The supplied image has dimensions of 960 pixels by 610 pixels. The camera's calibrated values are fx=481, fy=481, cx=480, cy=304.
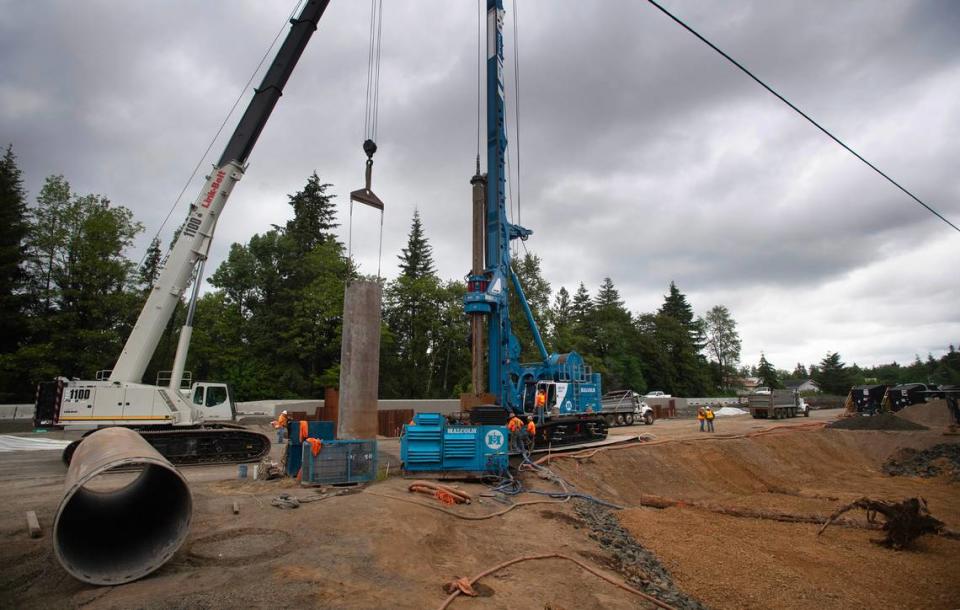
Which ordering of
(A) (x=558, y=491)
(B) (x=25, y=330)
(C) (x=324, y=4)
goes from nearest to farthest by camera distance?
(A) (x=558, y=491), (C) (x=324, y=4), (B) (x=25, y=330)

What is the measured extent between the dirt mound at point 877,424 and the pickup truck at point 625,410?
906cm

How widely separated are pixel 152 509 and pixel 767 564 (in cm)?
941

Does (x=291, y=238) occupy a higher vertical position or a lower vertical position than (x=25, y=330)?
higher

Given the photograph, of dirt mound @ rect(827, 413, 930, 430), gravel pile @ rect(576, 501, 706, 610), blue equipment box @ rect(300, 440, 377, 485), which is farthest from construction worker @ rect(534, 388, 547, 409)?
dirt mound @ rect(827, 413, 930, 430)

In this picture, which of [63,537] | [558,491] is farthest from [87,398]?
[558,491]

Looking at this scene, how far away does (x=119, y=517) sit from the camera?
20.6ft

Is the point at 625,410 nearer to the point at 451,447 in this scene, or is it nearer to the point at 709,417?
the point at 709,417

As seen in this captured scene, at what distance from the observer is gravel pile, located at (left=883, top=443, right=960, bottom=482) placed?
56.0 feet

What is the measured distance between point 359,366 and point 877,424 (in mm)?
24590

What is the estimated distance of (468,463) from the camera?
10.8m

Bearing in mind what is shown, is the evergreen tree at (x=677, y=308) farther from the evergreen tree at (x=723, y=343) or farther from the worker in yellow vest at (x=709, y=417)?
the worker in yellow vest at (x=709, y=417)

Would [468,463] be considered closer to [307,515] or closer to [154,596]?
[307,515]

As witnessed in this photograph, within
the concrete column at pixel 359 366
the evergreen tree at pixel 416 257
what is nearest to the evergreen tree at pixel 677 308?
the evergreen tree at pixel 416 257

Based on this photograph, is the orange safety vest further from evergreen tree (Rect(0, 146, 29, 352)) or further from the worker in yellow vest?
evergreen tree (Rect(0, 146, 29, 352))
